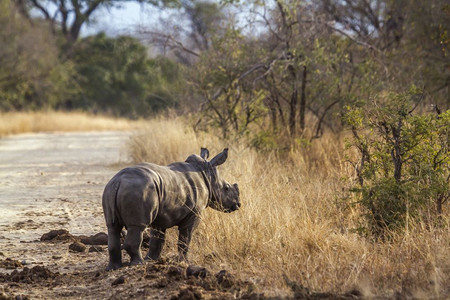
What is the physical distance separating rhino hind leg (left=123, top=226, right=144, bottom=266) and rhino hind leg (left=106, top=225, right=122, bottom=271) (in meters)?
0.08

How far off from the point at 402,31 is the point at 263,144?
20.4 ft

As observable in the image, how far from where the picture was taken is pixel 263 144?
11.4 meters

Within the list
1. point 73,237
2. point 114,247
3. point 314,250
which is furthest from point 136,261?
point 73,237

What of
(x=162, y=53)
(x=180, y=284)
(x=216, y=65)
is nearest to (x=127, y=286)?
(x=180, y=284)

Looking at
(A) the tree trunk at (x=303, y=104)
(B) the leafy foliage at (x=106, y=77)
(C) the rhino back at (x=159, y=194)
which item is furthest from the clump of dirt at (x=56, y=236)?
(B) the leafy foliage at (x=106, y=77)

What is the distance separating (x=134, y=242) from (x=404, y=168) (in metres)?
2.94

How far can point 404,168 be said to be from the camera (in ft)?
21.6

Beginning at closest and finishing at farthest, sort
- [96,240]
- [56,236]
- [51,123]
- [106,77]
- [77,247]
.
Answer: [77,247], [96,240], [56,236], [51,123], [106,77]

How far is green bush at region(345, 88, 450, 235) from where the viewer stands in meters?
5.90

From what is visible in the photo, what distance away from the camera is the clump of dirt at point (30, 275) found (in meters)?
4.96

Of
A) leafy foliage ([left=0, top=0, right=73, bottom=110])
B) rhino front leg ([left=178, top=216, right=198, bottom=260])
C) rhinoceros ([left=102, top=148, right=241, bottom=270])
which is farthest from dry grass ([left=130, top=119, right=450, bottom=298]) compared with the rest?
leafy foliage ([left=0, top=0, right=73, bottom=110])

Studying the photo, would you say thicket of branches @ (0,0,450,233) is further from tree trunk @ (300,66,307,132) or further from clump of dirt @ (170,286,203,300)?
clump of dirt @ (170,286,203,300)

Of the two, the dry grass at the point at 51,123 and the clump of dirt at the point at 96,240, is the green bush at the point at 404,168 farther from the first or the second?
the dry grass at the point at 51,123

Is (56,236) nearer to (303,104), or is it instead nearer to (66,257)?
(66,257)
